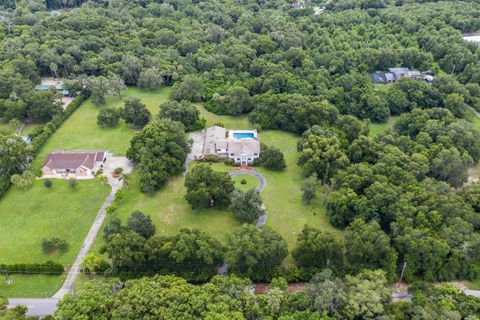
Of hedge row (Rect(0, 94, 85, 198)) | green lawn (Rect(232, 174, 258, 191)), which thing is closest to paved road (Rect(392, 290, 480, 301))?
green lawn (Rect(232, 174, 258, 191))

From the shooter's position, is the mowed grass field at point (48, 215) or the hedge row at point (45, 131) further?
the hedge row at point (45, 131)

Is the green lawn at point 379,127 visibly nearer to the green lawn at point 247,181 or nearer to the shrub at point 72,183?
the green lawn at point 247,181

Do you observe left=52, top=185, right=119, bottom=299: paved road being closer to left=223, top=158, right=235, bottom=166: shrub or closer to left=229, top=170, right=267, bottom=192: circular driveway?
left=223, top=158, right=235, bottom=166: shrub

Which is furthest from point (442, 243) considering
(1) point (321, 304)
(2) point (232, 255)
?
(2) point (232, 255)

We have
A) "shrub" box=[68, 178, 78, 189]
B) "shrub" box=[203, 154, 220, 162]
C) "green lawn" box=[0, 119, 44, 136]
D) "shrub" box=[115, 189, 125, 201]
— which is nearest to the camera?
"shrub" box=[115, 189, 125, 201]

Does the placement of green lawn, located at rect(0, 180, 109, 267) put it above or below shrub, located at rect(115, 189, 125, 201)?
below

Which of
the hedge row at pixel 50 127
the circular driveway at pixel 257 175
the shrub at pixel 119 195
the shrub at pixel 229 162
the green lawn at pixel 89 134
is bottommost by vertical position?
the green lawn at pixel 89 134

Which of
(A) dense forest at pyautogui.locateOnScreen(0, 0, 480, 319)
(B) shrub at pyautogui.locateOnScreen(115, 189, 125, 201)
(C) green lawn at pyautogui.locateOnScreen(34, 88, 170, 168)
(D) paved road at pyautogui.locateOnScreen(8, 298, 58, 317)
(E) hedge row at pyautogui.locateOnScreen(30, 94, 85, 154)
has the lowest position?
(C) green lawn at pyautogui.locateOnScreen(34, 88, 170, 168)

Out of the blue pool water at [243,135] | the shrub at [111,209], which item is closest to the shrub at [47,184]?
the shrub at [111,209]
